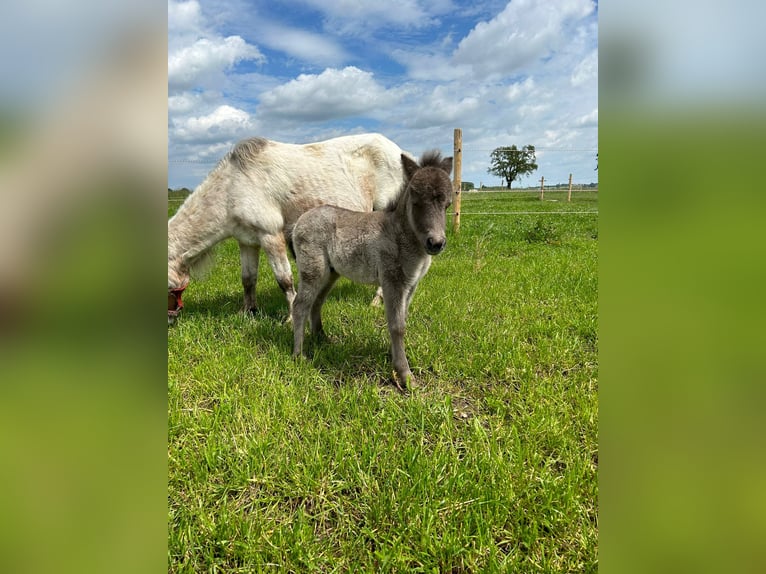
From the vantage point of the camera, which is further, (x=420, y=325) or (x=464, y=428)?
(x=420, y=325)

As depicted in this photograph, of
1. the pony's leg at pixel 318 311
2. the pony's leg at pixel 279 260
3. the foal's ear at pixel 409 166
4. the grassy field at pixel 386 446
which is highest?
the foal's ear at pixel 409 166

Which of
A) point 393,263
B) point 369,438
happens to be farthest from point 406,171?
point 369,438

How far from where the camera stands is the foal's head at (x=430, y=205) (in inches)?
133

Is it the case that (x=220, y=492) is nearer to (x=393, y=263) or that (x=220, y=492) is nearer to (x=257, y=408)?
(x=257, y=408)

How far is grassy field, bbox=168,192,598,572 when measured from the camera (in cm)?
215

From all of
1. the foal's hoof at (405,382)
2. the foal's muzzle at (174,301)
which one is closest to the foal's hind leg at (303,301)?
the foal's hoof at (405,382)

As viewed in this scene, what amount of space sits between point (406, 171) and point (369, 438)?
249 cm

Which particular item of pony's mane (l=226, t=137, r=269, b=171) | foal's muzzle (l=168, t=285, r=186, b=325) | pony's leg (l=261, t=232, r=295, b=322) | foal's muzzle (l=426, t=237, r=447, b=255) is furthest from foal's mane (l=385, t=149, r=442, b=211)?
foal's muzzle (l=168, t=285, r=186, b=325)

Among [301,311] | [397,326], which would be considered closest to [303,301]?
[301,311]

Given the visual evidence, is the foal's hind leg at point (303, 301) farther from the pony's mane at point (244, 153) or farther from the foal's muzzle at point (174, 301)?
the pony's mane at point (244, 153)

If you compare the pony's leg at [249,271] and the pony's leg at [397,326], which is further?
the pony's leg at [249,271]

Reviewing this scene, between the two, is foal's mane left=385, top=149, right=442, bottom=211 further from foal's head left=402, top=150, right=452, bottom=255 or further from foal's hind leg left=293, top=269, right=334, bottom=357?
foal's hind leg left=293, top=269, right=334, bottom=357

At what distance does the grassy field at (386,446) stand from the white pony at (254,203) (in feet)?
3.58
